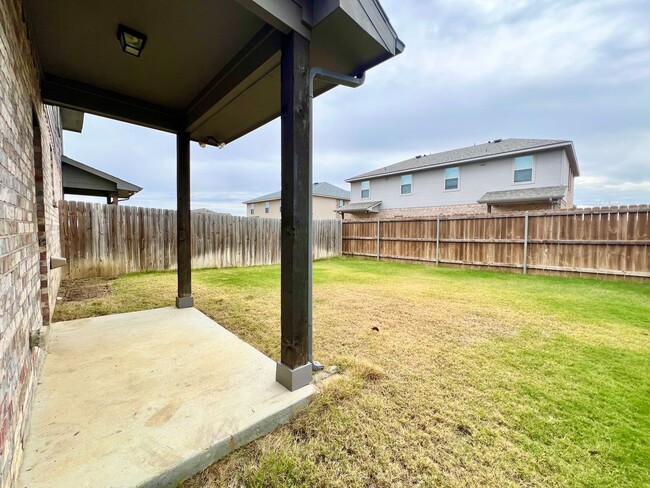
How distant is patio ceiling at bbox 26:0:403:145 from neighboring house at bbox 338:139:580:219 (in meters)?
11.6

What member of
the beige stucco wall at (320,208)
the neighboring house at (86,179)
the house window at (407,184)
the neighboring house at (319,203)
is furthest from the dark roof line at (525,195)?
the neighboring house at (86,179)

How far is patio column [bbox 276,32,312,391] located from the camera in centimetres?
183

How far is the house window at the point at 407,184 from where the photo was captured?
14906 mm

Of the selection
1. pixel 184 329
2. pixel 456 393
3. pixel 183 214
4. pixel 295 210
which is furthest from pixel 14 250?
pixel 456 393

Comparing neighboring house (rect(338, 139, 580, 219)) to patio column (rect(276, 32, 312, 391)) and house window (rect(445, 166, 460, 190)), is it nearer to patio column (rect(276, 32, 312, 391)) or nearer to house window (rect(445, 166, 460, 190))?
house window (rect(445, 166, 460, 190))

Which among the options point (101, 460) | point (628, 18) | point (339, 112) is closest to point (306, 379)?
point (101, 460)

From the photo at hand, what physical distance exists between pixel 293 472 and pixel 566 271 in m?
8.18

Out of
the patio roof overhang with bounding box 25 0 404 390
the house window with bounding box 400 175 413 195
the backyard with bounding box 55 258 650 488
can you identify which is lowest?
the backyard with bounding box 55 258 650 488

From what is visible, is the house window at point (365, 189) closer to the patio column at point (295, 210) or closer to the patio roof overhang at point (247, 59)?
the patio roof overhang at point (247, 59)

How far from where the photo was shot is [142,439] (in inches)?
56.1

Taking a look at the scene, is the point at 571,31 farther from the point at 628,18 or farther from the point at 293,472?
the point at 293,472

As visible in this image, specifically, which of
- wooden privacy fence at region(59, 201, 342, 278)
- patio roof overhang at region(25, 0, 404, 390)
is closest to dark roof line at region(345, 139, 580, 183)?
wooden privacy fence at region(59, 201, 342, 278)

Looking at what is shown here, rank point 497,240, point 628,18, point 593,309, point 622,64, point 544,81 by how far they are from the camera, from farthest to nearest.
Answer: point 544,81 < point 622,64 < point 497,240 < point 628,18 < point 593,309

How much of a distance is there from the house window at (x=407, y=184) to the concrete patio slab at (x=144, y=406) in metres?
14.0
